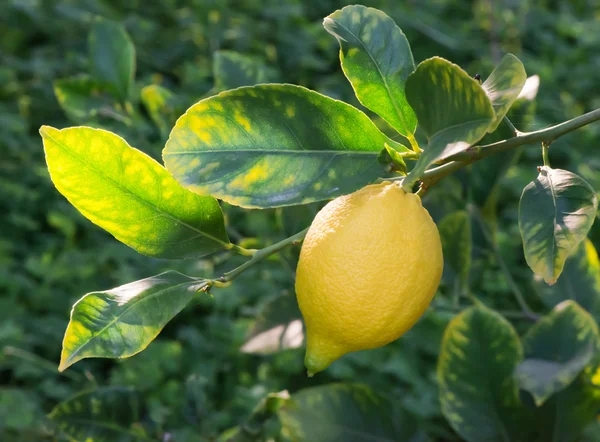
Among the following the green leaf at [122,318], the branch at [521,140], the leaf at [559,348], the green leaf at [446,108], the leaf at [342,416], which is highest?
the green leaf at [446,108]

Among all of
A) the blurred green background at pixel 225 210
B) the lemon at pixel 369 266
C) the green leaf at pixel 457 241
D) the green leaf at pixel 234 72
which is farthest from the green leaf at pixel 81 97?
the lemon at pixel 369 266

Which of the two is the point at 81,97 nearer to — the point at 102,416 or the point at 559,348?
the point at 102,416

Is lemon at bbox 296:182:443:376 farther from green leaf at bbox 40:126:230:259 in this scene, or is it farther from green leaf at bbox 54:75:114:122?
green leaf at bbox 54:75:114:122

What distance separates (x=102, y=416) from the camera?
2.65ft

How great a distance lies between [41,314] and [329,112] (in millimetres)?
1297

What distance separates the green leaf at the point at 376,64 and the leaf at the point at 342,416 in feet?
1.21

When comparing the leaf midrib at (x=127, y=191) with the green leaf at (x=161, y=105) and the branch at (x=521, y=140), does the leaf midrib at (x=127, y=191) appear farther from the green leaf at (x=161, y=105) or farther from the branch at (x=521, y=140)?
the green leaf at (x=161, y=105)

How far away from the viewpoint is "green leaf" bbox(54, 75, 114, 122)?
1.05 metres

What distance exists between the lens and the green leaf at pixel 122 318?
480 mm

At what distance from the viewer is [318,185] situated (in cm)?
50

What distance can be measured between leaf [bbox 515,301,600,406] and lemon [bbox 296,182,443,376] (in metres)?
0.28

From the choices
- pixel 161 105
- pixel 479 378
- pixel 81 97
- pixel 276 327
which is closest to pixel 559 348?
pixel 479 378

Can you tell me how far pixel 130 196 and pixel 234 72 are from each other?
470mm

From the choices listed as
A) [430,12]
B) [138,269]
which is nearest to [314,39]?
[430,12]
